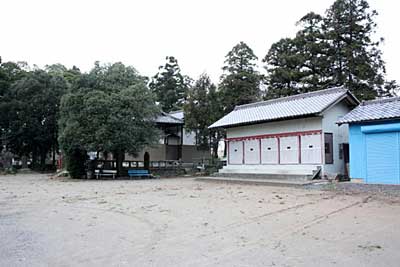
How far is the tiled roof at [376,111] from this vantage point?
15.6 meters

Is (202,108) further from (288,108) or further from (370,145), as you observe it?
(370,145)

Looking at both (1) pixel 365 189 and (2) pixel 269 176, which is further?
(2) pixel 269 176

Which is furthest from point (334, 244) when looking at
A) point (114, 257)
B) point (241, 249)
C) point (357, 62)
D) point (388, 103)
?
point (357, 62)

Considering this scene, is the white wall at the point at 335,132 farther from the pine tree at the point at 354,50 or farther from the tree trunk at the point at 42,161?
the tree trunk at the point at 42,161

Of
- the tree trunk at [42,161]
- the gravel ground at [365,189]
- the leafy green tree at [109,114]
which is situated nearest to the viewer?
the gravel ground at [365,189]

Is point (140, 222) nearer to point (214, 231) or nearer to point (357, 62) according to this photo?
point (214, 231)

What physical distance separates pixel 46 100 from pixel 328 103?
2541 centimetres

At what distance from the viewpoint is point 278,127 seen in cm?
2150

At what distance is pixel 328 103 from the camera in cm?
1927

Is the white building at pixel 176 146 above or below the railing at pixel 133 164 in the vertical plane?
above

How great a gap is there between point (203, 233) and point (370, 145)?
12140 mm

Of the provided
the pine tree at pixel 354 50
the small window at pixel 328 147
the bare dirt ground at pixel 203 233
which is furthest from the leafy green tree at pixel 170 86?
the bare dirt ground at pixel 203 233

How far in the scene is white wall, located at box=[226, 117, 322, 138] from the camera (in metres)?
19.8

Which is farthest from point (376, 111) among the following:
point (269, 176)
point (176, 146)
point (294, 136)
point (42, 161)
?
point (42, 161)
